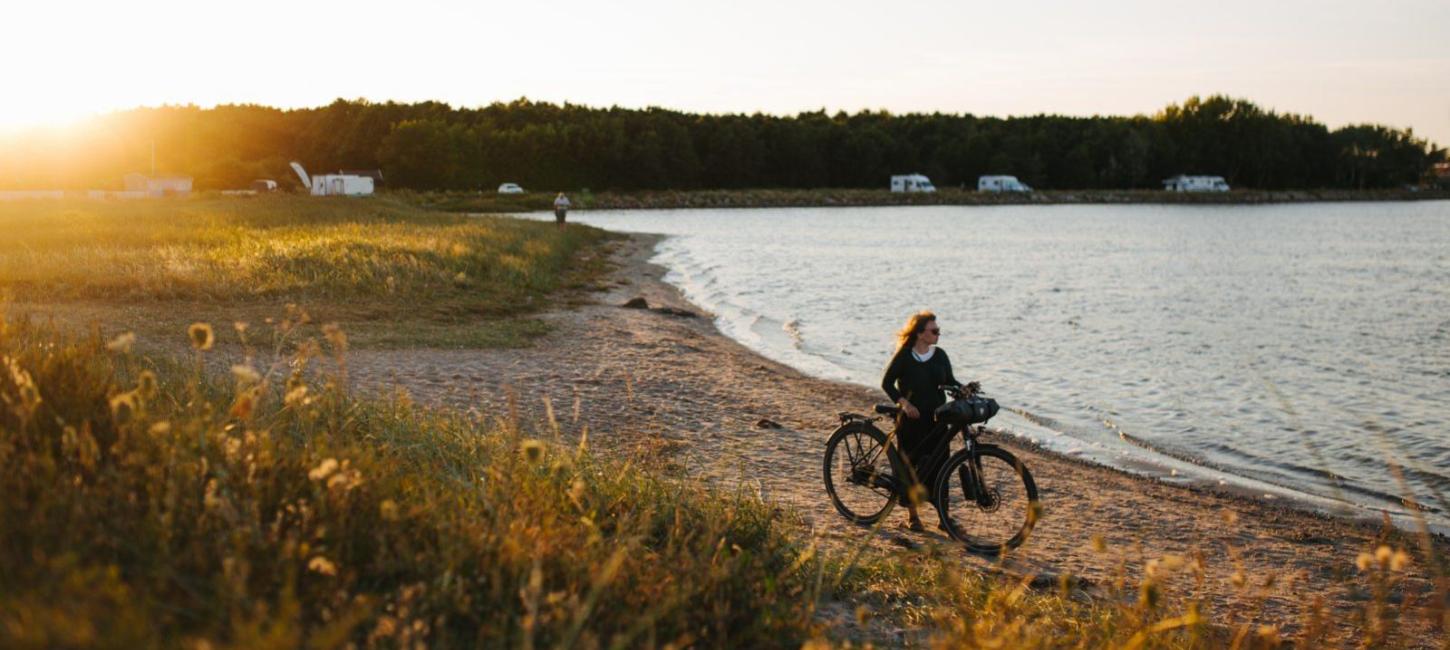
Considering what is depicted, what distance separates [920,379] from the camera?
8.55 metres

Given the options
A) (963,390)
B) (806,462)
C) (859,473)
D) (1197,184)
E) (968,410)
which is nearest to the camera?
(968,410)

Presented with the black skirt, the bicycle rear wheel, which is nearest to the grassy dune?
the bicycle rear wheel

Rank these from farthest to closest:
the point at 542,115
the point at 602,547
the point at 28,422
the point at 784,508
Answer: the point at 542,115 → the point at 784,508 → the point at 602,547 → the point at 28,422

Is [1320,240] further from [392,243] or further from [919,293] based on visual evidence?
[392,243]

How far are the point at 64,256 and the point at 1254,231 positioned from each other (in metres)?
85.9

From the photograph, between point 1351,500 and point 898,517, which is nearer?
point 898,517

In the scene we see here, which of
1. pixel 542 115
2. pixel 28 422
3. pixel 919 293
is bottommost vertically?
pixel 919 293

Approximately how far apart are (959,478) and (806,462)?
116 inches

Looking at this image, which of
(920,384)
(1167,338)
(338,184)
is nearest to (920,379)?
(920,384)

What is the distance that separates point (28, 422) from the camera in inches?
171

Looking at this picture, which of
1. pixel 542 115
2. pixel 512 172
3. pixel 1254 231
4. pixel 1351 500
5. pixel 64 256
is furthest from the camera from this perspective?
pixel 542 115

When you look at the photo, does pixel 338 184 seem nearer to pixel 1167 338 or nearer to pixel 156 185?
pixel 156 185

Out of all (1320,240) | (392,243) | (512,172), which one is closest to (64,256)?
(392,243)

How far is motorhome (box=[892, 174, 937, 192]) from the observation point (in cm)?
15738
